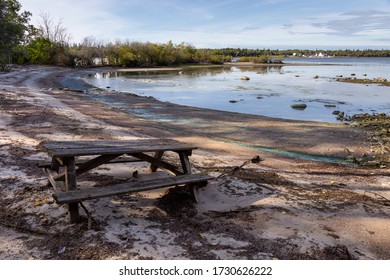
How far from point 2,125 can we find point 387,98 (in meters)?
28.7

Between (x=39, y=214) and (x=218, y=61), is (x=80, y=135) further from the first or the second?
(x=218, y=61)

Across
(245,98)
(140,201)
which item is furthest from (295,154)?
(245,98)

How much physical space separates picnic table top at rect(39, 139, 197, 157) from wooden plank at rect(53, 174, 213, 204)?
0.48m

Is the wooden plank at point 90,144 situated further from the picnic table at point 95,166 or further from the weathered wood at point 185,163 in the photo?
the weathered wood at point 185,163

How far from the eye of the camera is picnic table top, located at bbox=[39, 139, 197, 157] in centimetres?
449

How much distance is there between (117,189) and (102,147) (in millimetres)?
751

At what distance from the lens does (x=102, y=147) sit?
505cm

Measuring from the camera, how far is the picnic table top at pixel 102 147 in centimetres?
449

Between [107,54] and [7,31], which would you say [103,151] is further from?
[107,54]

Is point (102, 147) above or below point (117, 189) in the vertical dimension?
above

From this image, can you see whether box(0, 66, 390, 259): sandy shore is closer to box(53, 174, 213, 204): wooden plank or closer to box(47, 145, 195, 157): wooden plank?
box(53, 174, 213, 204): wooden plank

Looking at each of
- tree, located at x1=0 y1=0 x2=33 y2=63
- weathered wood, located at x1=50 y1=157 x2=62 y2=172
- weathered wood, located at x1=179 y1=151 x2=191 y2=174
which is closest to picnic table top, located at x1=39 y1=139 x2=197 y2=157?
weathered wood, located at x1=179 y1=151 x2=191 y2=174

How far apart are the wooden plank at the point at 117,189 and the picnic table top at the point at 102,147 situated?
483 mm

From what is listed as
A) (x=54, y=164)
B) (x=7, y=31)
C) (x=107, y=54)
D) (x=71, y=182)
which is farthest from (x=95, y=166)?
(x=107, y=54)
